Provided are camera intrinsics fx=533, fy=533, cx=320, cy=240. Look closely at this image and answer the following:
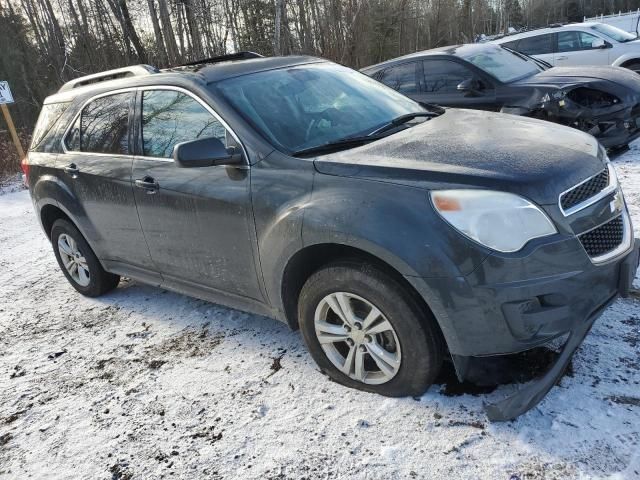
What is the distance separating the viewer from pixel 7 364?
12.5 ft

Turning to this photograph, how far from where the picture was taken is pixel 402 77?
804cm

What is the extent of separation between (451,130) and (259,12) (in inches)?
796

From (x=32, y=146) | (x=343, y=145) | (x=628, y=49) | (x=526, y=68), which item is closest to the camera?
(x=343, y=145)

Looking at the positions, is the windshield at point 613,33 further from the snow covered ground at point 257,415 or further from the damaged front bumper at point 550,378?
the damaged front bumper at point 550,378

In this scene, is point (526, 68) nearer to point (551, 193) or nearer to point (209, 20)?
point (551, 193)

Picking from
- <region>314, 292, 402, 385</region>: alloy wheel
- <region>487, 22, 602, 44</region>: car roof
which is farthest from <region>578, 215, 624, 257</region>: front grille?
<region>487, 22, 602, 44</region>: car roof

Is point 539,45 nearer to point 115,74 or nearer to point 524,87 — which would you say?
point 524,87

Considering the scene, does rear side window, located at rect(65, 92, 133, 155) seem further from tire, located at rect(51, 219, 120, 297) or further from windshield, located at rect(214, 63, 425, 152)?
windshield, located at rect(214, 63, 425, 152)

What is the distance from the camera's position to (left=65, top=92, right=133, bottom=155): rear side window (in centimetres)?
380

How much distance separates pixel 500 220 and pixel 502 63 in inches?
241

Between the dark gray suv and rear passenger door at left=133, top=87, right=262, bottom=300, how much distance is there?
0.04 ft

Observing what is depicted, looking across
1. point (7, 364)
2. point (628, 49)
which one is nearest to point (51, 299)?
point (7, 364)

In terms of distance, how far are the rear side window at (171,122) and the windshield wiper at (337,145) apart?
51 centimetres

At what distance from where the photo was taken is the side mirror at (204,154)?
287cm
